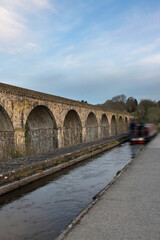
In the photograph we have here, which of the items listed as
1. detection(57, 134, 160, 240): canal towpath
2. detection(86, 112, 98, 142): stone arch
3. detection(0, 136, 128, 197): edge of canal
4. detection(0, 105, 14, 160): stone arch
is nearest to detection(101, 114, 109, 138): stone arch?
detection(86, 112, 98, 142): stone arch

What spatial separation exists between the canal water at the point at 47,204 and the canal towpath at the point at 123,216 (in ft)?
2.21

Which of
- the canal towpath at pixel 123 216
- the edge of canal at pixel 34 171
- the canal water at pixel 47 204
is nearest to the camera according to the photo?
the canal towpath at pixel 123 216

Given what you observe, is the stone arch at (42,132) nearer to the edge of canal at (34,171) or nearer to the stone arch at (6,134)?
the stone arch at (6,134)

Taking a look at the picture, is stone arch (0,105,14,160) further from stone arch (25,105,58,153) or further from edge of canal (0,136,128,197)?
stone arch (25,105,58,153)

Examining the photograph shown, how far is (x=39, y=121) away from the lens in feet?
52.7

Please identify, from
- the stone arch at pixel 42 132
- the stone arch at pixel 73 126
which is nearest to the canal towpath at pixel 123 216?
the stone arch at pixel 42 132

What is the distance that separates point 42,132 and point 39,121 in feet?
2.62

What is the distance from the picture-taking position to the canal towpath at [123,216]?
300 centimetres

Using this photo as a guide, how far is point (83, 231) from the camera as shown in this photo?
10.3 feet

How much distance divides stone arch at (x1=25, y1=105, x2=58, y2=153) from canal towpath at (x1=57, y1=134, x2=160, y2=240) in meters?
10.9

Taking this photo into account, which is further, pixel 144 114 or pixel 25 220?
pixel 144 114

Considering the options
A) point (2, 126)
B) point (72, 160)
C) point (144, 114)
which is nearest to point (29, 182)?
point (72, 160)

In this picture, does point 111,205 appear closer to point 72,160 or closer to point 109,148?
point 72,160

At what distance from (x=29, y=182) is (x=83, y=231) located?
4086 millimetres
